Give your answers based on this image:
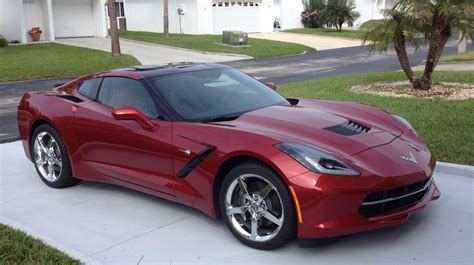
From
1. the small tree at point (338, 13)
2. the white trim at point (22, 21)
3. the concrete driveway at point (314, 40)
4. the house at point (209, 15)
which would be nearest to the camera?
the white trim at point (22, 21)

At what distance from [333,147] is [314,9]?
38803 mm

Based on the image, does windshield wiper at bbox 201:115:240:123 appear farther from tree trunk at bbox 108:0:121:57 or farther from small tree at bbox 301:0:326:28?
small tree at bbox 301:0:326:28

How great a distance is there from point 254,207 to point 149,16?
34.8 m

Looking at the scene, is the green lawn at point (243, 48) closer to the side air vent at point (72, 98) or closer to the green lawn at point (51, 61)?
the green lawn at point (51, 61)

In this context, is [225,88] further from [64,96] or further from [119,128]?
[64,96]

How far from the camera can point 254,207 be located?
3904 mm

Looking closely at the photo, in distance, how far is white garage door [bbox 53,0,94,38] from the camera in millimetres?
29672

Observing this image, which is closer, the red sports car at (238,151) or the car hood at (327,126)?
the red sports car at (238,151)

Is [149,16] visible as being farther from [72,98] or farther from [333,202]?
[333,202]

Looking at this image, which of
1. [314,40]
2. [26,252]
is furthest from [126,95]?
[314,40]

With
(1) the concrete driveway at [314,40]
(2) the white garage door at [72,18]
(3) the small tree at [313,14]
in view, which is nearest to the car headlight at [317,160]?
(1) the concrete driveway at [314,40]

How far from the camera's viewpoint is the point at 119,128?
4.80 meters

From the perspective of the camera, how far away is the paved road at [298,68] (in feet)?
41.5

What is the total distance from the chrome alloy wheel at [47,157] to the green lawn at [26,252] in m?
1.46
